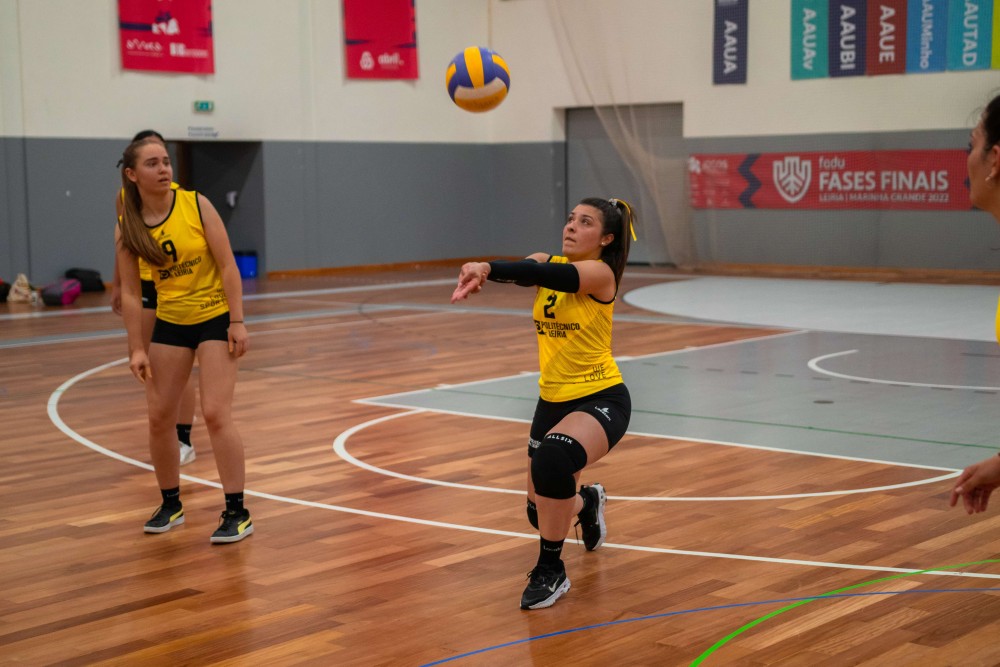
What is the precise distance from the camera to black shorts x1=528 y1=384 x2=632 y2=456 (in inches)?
165

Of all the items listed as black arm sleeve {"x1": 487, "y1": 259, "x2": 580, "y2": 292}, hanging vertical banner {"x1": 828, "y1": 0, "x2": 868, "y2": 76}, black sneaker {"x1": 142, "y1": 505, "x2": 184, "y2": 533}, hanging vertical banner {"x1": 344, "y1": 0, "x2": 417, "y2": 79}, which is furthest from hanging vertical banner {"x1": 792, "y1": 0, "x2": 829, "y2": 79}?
black arm sleeve {"x1": 487, "y1": 259, "x2": 580, "y2": 292}

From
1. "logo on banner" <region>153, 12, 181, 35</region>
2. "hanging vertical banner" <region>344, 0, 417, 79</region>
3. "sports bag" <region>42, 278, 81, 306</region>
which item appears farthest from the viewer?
"hanging vertical banner" <region>344, 0, 417, 79</region>

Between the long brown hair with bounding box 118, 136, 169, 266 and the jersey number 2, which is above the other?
the long brown hair with bounding box 118, 136, 169, 266

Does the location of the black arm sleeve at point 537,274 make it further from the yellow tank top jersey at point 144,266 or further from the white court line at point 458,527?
the yellow tank top jersey at point 144,266

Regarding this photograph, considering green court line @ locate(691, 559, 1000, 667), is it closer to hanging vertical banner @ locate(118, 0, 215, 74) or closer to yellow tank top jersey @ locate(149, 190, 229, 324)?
yellow tank top jersey @ locate(149, 190, 229, 324)

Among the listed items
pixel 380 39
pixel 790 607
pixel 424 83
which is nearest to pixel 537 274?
pixel 790 607

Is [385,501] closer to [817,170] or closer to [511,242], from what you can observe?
[817,170]

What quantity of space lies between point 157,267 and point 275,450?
1.93m

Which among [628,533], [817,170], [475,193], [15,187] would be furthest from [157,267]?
[475,193]

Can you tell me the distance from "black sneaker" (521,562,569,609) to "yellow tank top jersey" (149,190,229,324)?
178 centimetres

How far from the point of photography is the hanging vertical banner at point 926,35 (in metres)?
16.2

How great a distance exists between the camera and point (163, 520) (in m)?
4.99

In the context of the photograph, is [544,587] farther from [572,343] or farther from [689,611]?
[572,343]

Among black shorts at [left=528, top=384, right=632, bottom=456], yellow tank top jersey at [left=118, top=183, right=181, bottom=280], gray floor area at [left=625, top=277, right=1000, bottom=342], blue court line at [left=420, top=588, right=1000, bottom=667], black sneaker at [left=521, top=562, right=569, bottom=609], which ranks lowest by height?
A: gray floor area at [left=625, top=277, right=1000, bottom=342]
